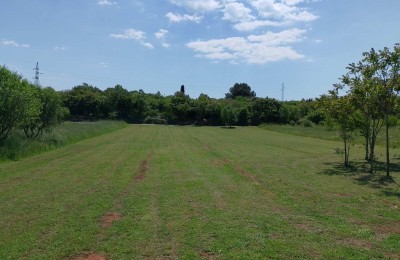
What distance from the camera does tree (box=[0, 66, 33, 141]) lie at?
22344mm

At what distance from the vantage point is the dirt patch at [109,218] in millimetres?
7734

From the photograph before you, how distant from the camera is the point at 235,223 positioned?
7848 millimetres

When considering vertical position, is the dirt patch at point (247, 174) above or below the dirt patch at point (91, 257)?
below

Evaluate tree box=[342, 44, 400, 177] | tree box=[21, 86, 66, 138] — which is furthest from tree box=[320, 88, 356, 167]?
tree box=[21, 86, 66, 138]

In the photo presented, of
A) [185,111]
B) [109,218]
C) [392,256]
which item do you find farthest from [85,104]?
[392,256]

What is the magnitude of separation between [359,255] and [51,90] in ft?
98.2

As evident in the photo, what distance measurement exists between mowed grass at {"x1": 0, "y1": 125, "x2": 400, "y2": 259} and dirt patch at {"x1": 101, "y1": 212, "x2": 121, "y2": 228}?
2 cm

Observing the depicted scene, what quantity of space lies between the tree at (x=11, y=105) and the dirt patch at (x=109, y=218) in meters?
16.6

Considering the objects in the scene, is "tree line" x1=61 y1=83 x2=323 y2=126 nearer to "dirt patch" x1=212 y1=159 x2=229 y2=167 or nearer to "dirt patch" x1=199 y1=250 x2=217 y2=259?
"dirt patch" x1=212 y1=159 x2=229 y2=167

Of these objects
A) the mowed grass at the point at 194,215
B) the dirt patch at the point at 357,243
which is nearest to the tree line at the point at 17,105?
the mowed grass at the point at 194,215

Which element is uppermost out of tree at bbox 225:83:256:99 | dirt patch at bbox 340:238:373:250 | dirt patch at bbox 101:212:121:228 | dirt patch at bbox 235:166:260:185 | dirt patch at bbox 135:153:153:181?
tree at bbox 225:83:256:99

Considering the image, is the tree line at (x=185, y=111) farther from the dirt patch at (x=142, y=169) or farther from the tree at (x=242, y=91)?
the dirt patch at (x=142, y=169)

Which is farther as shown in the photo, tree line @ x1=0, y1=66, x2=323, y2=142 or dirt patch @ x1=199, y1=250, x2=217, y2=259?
tree line @ x1=0, y1=66, x2=323, y2=142

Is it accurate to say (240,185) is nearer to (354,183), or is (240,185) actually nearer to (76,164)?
(354,183)
